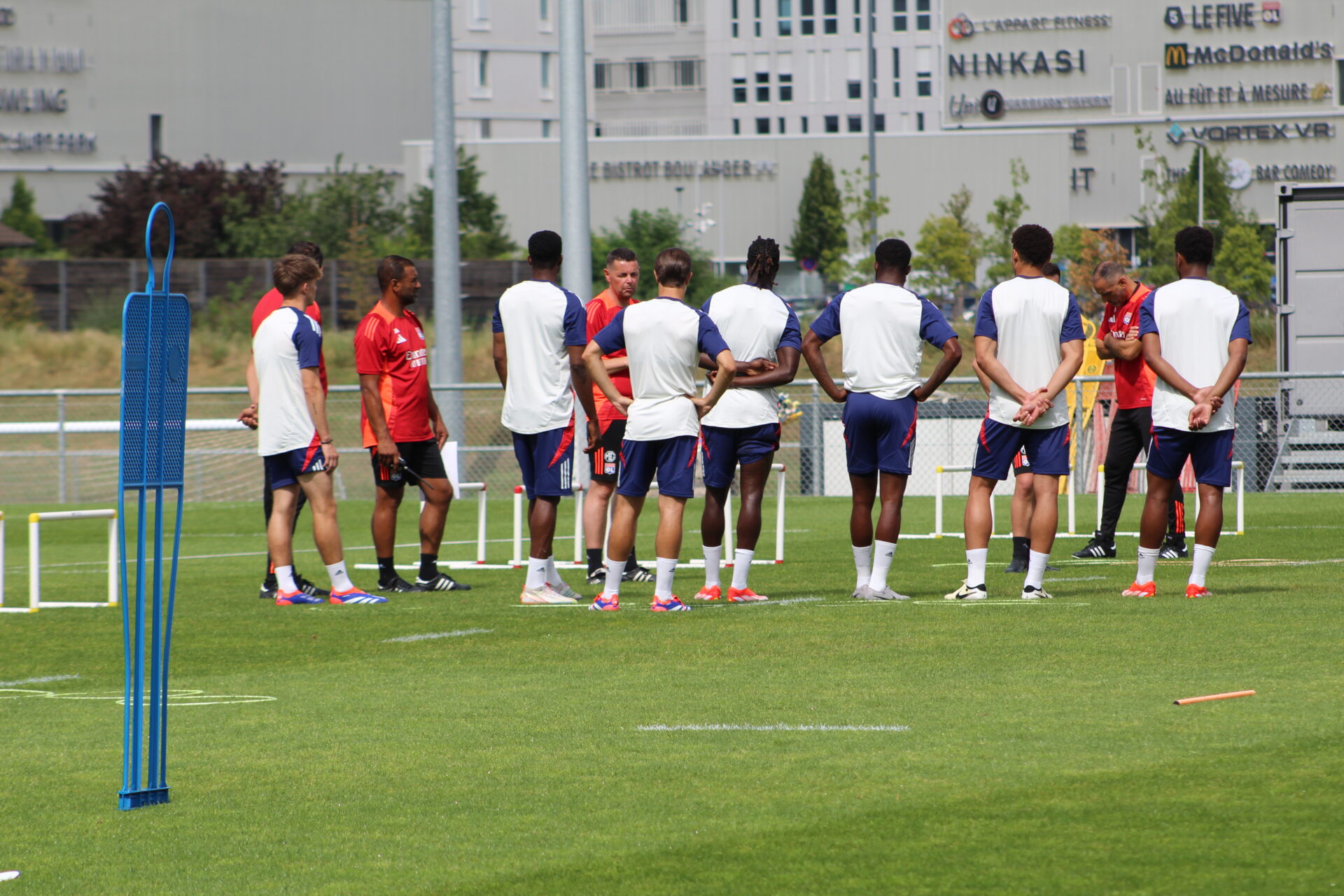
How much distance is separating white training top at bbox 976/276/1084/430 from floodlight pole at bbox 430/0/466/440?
13.4 metres

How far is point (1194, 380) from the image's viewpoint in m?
10.0

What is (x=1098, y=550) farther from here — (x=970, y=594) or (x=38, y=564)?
(x=38, y=564)

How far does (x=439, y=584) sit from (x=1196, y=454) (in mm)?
4844

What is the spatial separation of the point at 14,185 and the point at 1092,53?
38839mm

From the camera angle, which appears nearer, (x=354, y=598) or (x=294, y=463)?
(x=294, y=463)

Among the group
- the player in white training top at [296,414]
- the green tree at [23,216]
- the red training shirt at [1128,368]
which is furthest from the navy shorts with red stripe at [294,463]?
the green tree at [23,216]

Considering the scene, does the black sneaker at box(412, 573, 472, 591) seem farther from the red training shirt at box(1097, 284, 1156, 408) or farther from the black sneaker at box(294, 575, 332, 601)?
the red training shirt at box(1097, 284, 1156, 408)

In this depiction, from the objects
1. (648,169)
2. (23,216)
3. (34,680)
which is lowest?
(34,680)

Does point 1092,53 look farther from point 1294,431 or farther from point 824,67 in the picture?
point 1294,431

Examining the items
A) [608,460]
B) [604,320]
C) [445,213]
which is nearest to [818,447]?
[445,213]

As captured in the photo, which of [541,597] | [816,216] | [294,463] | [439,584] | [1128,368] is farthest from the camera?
[816,216]

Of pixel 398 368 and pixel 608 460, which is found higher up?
pixel 398 368

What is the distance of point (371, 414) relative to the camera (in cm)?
1137

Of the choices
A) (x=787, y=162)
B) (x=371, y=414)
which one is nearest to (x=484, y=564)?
(x=371, y=414)
